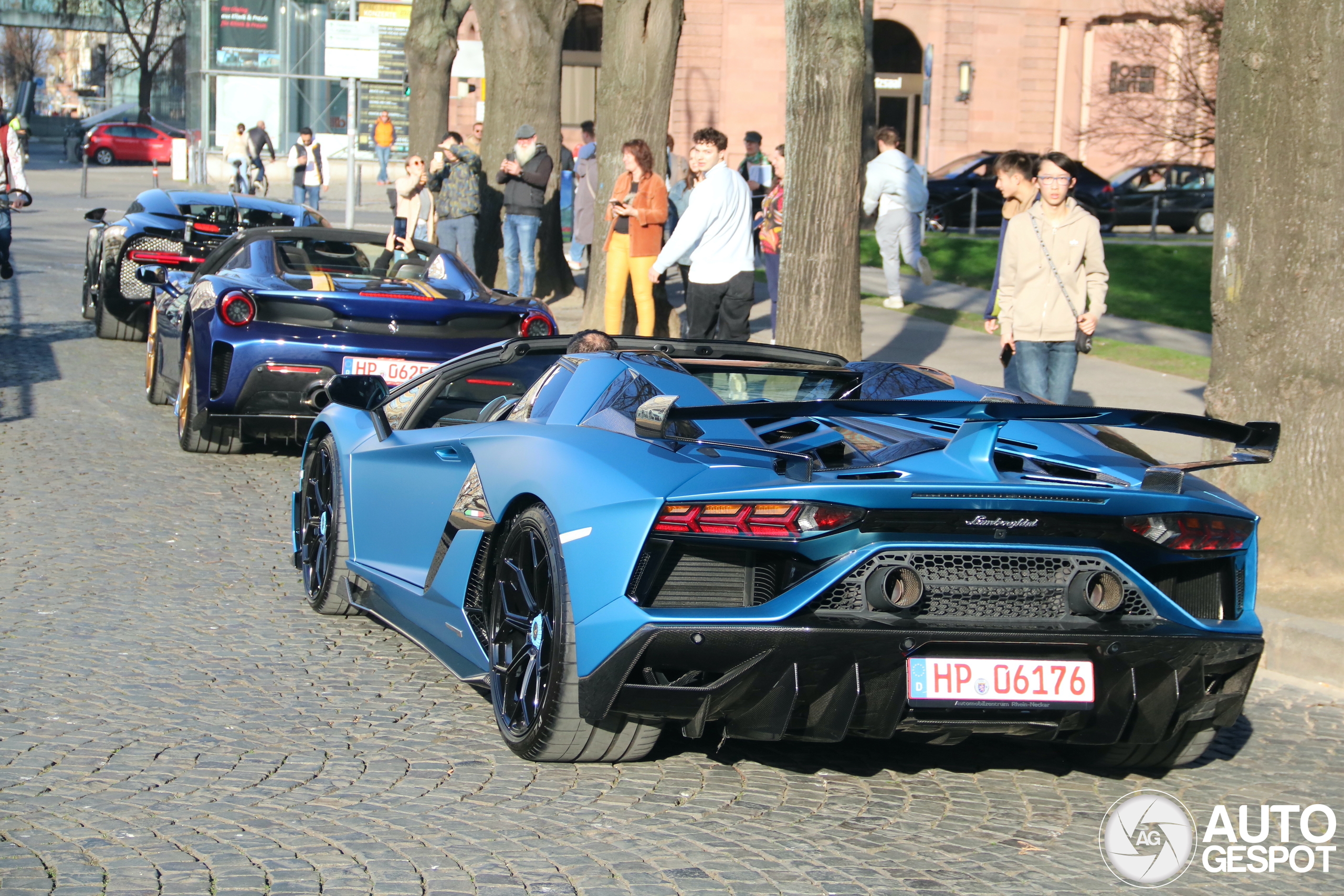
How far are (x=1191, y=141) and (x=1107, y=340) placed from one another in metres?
15.3

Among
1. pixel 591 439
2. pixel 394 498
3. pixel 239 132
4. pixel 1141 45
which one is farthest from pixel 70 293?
pixel 1141 45

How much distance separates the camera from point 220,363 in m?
9.25

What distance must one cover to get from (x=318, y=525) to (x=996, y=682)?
3.28 m

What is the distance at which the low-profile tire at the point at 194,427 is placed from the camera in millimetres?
9555

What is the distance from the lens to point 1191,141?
30344mm

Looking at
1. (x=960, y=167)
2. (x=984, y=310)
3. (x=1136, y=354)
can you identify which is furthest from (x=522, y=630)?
(x=960, y=167)

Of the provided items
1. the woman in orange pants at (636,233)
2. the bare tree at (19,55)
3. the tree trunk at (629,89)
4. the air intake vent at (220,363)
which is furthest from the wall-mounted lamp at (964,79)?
the bare tree at (19,55)

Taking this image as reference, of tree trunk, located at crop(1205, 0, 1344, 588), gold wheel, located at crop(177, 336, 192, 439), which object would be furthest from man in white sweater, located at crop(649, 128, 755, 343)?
tree trunk, located at crop(1205, 0, 1344, 588)

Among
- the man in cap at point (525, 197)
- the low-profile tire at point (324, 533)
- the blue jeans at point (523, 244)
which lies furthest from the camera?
the blue jeans at point (523, 244)

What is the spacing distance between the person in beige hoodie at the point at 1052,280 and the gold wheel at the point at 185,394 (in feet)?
15.8

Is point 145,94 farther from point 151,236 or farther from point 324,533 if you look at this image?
Answer: point 324,533

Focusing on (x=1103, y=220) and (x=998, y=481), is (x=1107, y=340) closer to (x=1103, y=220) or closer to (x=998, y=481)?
(x=998, y=481)

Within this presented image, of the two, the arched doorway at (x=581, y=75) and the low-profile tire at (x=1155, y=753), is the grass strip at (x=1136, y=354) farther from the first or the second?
the arched doorway at (x=581, y=75)

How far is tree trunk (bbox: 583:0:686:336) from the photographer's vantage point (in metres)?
15.8
